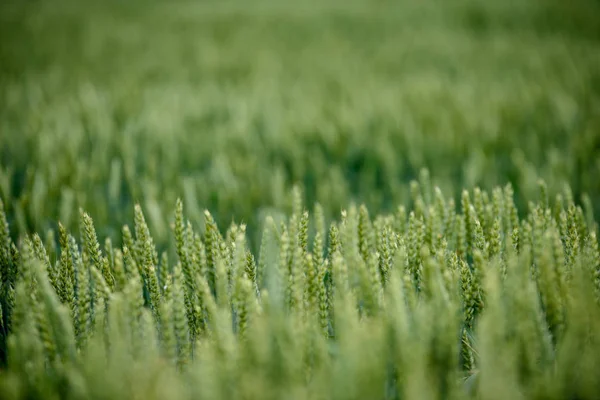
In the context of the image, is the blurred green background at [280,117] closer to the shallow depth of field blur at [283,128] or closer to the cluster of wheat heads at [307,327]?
the shallow depth of field blur at [283,128]

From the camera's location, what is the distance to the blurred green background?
4.33 feet

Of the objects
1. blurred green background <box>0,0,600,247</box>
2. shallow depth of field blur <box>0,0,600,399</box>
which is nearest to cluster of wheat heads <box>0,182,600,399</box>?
shallow depth of field blur <box>0,0,600,399</box>

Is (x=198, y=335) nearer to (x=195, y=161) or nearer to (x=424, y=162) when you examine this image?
(x=195, y=161)

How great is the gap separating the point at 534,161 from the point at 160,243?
1.19 metres

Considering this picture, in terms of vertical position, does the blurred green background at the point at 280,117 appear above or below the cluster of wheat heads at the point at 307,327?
above

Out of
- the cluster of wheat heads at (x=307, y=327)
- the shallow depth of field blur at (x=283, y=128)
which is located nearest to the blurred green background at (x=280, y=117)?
the shallow depth of field blur at (x=283, y=128)

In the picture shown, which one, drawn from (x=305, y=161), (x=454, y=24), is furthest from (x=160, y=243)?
(x=454, y=24)

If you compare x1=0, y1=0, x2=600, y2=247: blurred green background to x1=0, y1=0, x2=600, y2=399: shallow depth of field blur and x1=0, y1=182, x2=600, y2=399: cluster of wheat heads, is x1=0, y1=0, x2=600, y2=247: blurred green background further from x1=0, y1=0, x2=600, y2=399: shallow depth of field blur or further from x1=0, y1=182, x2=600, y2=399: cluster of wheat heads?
x1=0, y1=182, x2=600, y2=399: cluster of wheat heads

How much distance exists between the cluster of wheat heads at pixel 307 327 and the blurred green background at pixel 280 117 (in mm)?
399

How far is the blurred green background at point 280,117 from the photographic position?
132cm

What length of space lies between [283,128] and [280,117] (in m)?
0.14

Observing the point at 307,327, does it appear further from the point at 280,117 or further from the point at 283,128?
the point at 280,117

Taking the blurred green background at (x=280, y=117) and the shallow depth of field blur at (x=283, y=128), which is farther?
→ the blurred green background at (x=280, y=117)

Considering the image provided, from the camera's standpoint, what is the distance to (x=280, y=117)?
1826mm
